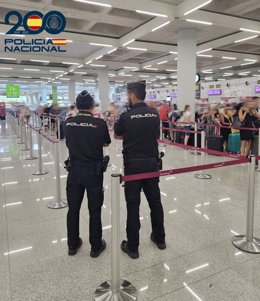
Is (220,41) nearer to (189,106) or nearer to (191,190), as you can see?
(189,106)

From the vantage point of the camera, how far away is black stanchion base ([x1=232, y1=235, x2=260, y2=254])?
9.05 ft

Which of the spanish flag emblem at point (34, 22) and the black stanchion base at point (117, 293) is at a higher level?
the spanish flag emblem at point (34, 22)

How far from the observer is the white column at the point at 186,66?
34.3 ft

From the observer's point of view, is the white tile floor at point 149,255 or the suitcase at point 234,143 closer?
the white tile floor at point 149,255

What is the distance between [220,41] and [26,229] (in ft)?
39.4

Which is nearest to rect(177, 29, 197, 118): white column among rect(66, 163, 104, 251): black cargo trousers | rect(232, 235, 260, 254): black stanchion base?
rect(232, 235, 260, 254): black stanchion base

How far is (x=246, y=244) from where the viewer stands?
2846 millimetres

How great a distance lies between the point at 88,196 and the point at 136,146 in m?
0.66

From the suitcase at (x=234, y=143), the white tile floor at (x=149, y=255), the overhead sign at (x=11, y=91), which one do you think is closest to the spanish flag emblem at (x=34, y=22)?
the white tile floor at (x=149, y=255)

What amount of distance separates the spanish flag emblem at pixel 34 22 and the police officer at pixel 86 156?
8.27m

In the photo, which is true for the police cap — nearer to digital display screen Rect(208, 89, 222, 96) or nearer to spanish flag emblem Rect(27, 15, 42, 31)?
spanish flag emblem Rect(27, 15, 42, 31)

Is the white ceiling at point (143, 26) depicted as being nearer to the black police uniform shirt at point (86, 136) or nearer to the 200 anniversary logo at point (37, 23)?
the 200 anniversary logo at point (37, 23)

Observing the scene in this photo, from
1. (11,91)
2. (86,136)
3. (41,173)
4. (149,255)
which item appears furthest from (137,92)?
(11,91)

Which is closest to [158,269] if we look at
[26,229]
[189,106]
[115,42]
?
[26,229]
